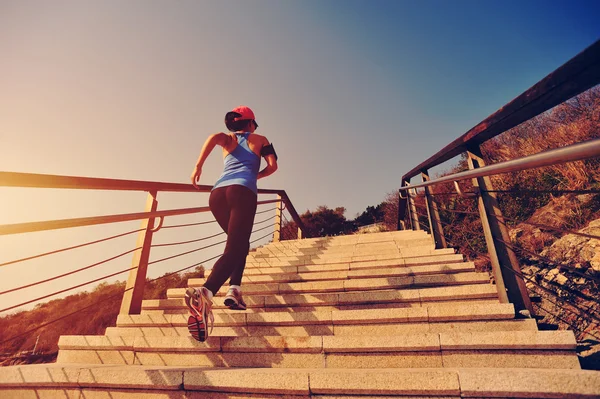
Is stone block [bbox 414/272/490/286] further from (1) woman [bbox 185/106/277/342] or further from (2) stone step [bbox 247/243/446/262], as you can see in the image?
(1) woman [bbox 185/106/277/342]

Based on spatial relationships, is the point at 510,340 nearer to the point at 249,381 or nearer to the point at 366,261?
the point at 249,381

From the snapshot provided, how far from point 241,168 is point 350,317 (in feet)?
5.02

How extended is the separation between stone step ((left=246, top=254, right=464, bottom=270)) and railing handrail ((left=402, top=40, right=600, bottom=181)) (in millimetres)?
1432

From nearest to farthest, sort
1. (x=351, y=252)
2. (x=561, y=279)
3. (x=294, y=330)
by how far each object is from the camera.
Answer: (x=294, y=330) < (x=351, y=252) < (x=561, y=279)

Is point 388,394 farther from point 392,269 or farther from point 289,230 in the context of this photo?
point 289,230

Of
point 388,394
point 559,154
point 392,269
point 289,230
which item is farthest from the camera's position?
point 289,230

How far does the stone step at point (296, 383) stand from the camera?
1239mm

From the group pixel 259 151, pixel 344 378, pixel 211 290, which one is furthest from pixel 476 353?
pixel 259 151

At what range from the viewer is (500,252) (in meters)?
2.09

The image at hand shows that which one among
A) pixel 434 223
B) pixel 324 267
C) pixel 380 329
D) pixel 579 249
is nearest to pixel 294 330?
pixel 380 329

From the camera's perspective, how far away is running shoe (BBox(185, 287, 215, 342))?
1.79m

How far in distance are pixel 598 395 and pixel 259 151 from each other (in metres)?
2.54

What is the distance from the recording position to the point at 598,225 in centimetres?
473

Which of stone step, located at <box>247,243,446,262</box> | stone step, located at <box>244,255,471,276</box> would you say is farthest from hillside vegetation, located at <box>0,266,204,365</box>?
stone step, located at <box>244,255,471,276</box>
